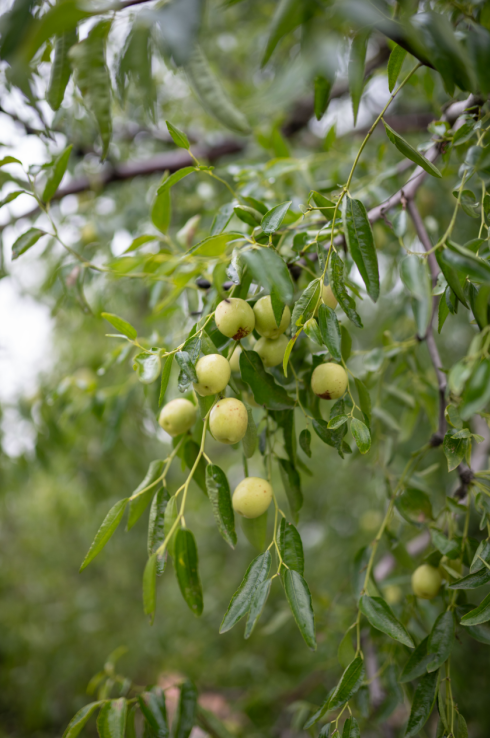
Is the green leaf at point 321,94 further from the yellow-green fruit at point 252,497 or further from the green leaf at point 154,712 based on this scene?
the green leaf at point 154,712

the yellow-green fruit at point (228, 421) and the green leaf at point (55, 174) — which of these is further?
the green leaf at point (55, 174)

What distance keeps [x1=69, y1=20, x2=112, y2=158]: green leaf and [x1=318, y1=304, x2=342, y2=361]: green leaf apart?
35 cm

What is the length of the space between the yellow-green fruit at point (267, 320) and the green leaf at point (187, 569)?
286 millimetres

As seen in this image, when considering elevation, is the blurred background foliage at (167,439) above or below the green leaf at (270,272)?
below

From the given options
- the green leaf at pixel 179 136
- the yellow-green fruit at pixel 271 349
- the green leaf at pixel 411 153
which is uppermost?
the green leaf at pixel 179 136

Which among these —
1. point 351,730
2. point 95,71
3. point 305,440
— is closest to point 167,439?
point 305,440

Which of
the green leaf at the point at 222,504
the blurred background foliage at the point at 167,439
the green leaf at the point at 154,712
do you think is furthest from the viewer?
the blurred background foliage at the point at 167,439

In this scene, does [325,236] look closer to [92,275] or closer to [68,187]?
[92,275]

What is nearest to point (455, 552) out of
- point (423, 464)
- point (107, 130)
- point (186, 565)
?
point (186, 565)

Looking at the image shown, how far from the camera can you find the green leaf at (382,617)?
2.00 ft

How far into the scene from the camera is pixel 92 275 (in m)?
0.92

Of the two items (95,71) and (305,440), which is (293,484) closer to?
(305,440)

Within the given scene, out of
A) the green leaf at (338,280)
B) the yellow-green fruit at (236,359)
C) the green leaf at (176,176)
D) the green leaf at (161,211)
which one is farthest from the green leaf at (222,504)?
the green leaf at (161,211)

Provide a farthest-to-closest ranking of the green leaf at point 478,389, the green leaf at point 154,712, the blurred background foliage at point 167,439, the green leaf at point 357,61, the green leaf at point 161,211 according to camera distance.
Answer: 1. the blurred background foliage at point 167,439
2. the green leaf at point 161,211
3. the green leaf at point 154,712
4. the green leaf at point 357,61
5. the green leaf at point 478,389
